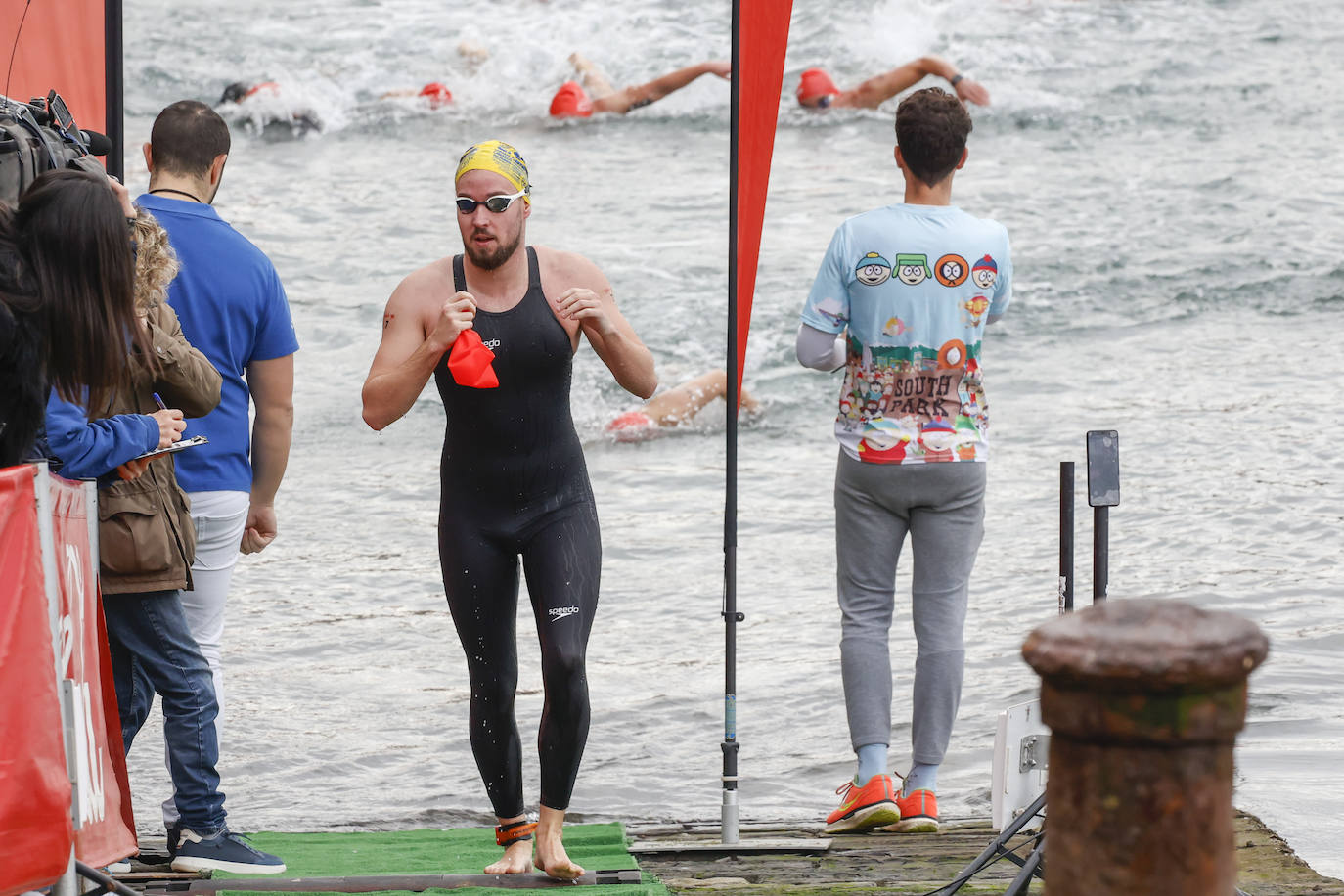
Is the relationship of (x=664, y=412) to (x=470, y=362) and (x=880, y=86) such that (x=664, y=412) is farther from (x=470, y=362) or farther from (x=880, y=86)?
(x=880, y=86)

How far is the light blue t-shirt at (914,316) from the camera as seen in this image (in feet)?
15.9

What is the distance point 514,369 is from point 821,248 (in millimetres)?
18581

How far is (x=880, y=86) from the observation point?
94.0 feet

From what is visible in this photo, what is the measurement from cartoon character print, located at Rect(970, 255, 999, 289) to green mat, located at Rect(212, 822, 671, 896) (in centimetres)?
196

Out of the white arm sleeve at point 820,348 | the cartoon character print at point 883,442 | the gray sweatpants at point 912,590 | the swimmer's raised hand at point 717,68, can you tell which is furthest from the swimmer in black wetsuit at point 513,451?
the swimmer's raised hand at point 717,68

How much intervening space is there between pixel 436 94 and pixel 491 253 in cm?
2557

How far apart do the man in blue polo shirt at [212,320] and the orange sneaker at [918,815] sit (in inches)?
79.5

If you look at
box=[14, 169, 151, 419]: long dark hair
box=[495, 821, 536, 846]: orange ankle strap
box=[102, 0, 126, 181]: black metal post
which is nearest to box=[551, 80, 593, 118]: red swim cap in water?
box=[102, 0, 126, 181]: black metal post

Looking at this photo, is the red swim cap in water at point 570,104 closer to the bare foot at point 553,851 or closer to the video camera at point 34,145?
the video camera at point 34,145

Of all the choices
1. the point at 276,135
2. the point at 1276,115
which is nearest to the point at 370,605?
the point at 276,135

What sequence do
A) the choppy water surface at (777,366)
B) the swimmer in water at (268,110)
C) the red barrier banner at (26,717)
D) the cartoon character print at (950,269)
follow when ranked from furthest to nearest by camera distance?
the swimmer in water at (268,110)
the choppy water surface at (777,366)
the cartoon character print at (950,269)
the red barrier banner at (26,717)

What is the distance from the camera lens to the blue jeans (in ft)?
13.5

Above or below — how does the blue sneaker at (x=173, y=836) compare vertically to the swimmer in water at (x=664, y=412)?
above

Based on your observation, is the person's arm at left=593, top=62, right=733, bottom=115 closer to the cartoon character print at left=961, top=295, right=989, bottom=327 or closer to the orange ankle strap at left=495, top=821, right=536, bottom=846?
the cartoon character print at left=961, top=295, right=989, bottom=327
